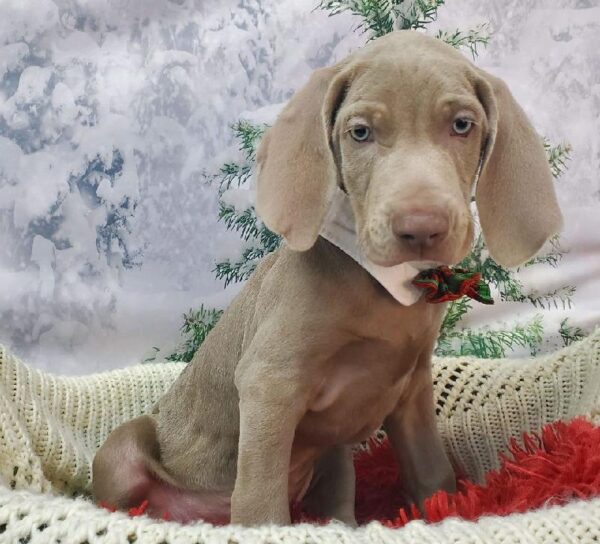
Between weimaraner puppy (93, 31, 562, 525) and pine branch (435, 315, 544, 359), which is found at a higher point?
weimaraner puppy (93, 31, 562, 525)

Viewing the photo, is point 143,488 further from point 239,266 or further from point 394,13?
point 394,13

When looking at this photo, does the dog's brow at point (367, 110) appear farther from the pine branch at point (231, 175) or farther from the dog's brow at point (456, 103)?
the pine branch at point (231, 175)

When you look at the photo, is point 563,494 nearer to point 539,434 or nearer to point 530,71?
point 539,434

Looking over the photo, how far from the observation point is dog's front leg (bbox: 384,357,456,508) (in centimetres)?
191

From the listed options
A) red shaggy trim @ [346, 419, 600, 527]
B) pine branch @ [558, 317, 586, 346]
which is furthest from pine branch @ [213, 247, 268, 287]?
red shaggy trim @ [346, 419, 600, 527]

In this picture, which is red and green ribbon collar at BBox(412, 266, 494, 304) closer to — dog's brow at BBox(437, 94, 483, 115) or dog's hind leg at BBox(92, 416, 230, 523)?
dog's brow at BBox(437, 94, 483, 115)

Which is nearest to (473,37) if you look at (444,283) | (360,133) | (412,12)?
(412,12)

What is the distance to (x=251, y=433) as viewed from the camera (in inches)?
63.2

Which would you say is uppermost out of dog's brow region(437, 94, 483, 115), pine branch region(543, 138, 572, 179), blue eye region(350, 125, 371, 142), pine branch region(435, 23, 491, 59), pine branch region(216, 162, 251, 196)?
dog's brow region(437, 94, 483, 115)

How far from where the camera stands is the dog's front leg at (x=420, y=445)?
191 cm

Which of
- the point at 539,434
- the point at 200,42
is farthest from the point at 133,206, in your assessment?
the point at 539,434

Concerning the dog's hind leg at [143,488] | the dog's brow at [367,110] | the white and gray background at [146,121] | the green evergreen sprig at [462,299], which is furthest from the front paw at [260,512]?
the white and gray background at [146,121]

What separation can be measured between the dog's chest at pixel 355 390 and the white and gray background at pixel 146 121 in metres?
1.40

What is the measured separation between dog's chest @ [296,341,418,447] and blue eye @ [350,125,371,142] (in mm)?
406
